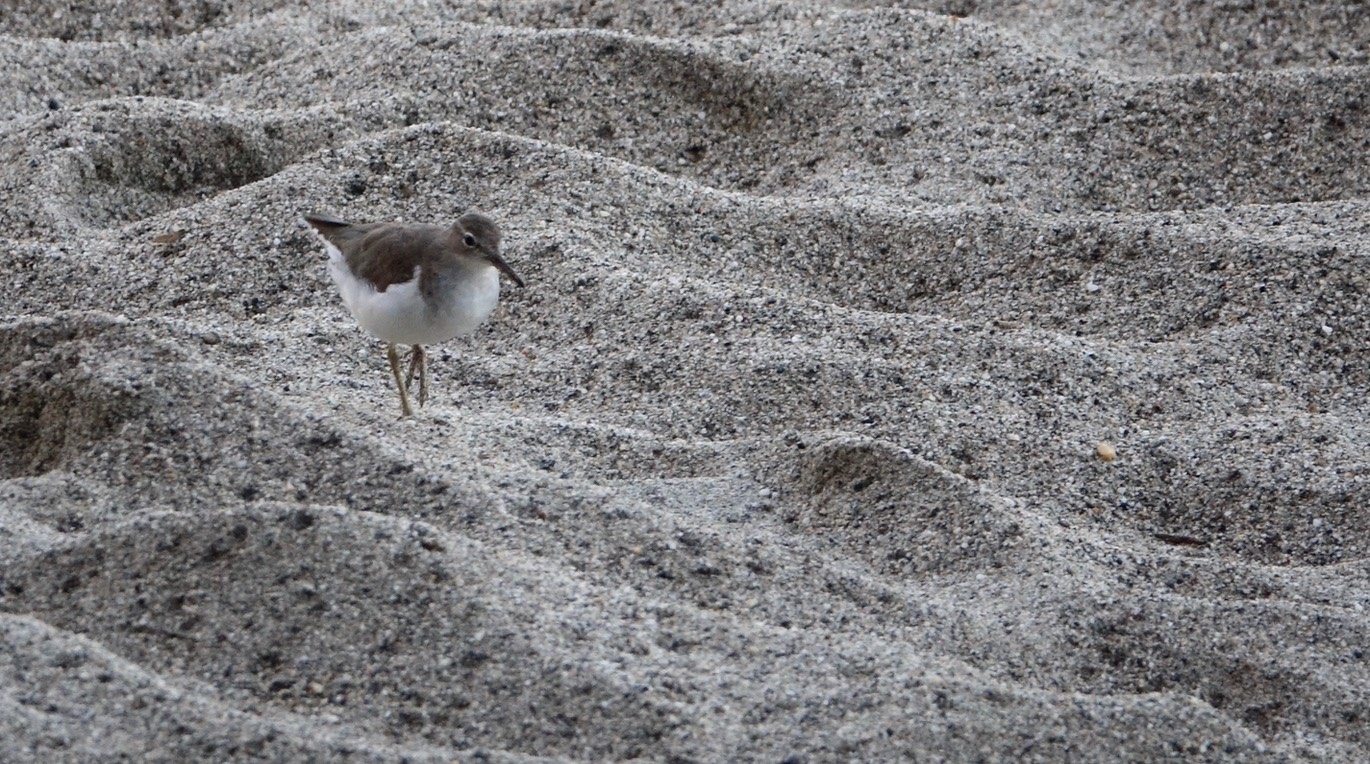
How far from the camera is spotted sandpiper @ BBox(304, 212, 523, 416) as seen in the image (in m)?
3.56

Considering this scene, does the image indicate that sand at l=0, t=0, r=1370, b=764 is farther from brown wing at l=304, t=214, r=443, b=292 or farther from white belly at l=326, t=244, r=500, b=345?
brown wing at l=304, t=214, r=443, b=292

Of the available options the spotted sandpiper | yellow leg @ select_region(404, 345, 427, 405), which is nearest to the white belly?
the spotted sandpiper

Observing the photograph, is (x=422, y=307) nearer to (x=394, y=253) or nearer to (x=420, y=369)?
(x=394, y=253)

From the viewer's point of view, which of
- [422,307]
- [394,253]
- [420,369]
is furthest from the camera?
[420,369]

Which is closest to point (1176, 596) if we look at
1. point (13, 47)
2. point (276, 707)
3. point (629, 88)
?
point (276, 707)

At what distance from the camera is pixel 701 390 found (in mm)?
3980

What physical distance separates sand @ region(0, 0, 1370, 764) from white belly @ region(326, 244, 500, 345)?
0.24m

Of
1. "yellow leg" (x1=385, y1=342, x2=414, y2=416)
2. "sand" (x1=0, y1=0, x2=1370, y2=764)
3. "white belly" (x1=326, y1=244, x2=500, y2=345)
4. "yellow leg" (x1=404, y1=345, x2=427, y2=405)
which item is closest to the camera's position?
"sand" (x1=0, y1=0, x2=1370, y2=764)

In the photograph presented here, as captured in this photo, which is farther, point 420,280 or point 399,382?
point 399,382

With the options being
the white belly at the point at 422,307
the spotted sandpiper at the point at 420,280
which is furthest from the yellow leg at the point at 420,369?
the white belly at the point at 422,307

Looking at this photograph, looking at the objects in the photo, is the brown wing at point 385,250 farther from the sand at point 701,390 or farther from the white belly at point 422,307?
the sand at point 701,390

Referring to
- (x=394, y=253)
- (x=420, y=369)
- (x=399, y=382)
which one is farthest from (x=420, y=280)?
(x=420, y=369)

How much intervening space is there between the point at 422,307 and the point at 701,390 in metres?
0.80

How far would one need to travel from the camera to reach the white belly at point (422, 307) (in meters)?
3.56
